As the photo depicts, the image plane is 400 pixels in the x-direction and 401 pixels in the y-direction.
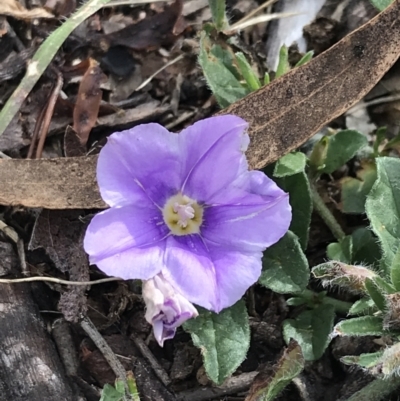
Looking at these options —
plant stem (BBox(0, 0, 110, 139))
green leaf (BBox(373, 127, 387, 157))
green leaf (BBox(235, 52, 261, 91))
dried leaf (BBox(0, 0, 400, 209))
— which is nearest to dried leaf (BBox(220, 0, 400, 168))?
dried leaf (BBox(0, 0, 400, 209))

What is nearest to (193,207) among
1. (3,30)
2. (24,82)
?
(24,82)

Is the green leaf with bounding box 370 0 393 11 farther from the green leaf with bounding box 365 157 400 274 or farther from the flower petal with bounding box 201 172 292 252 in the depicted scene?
the flower petal with bounding box 201 172 292 252

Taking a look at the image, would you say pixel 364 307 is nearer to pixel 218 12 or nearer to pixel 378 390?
pixel 378 390

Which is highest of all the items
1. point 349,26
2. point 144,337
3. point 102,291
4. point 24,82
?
point 24,82

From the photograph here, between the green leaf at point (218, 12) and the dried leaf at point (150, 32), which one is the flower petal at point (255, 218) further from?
the dried leaf at point (150, 32)

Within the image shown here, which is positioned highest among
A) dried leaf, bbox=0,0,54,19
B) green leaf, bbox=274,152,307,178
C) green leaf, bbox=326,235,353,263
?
dried leaf, bbox=0,0,54,19

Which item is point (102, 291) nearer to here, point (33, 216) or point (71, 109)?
point (33, 216)

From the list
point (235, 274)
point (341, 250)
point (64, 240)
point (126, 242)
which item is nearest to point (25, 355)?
point (64, 240)
